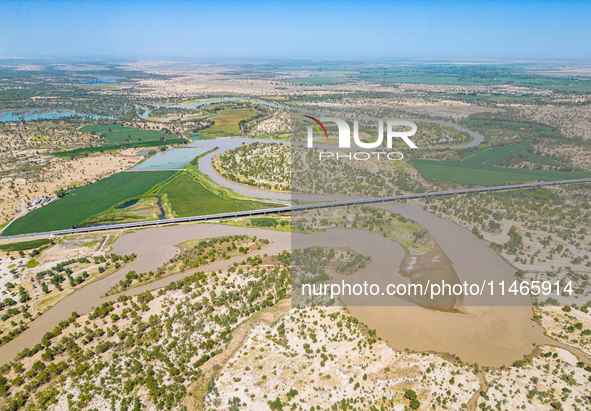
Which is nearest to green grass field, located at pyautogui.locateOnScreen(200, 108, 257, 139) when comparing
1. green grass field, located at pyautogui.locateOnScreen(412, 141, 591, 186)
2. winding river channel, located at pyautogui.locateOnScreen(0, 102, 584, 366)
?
green grass field, located at pyautogui.locateOnScreen(412, 141, 591, 186)

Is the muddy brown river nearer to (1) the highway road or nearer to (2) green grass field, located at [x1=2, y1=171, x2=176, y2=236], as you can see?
(1) the highway road

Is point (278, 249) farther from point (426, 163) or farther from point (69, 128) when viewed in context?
point (69, 128)

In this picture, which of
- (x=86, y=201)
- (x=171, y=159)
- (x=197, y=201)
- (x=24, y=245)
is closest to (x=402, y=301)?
(x=197, y=201)

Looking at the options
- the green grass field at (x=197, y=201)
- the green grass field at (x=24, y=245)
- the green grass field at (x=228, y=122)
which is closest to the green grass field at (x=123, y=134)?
the green grass field at (x=228, y=122)

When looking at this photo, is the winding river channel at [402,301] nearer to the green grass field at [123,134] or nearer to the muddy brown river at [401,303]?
the muddy brown river at [401,303]

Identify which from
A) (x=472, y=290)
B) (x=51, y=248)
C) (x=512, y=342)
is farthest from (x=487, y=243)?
(x=51, y=248)
